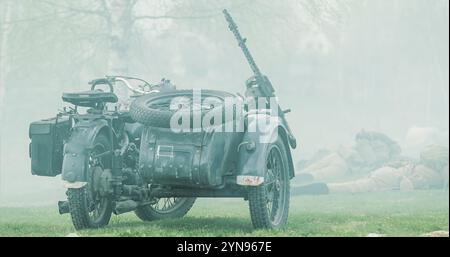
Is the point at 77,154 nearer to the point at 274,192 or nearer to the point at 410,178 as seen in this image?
the point at 274,192

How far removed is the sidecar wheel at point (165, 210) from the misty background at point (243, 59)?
1504cm

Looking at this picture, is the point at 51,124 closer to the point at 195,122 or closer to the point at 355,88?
the point at 195,122

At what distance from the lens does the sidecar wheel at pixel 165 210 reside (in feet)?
34.7

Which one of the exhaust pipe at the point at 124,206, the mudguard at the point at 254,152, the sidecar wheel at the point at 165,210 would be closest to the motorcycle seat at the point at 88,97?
the exhaust pipe at the point at 124,206

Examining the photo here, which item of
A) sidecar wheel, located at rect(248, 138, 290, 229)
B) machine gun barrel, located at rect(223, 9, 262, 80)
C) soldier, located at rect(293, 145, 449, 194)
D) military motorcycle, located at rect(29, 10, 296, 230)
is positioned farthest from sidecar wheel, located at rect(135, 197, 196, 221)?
soldier, located at rect(293, 145, 449, 194)

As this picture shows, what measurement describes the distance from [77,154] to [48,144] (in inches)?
25.9

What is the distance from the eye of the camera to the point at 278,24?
27.4m

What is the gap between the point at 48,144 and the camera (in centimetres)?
877

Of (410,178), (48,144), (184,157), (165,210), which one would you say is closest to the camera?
(184,157)

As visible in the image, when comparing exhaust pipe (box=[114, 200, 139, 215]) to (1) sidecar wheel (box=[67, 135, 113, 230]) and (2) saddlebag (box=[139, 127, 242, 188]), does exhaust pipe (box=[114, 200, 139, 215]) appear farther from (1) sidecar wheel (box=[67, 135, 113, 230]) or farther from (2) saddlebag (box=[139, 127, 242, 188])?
(2) saddlebag (box=[139, 127, 242, 188])

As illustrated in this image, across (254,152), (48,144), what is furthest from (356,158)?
(48,144)

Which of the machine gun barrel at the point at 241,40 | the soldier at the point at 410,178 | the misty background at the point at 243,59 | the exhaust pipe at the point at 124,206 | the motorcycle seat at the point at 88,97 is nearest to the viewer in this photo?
the motorcycle seat at the point at 88,97
